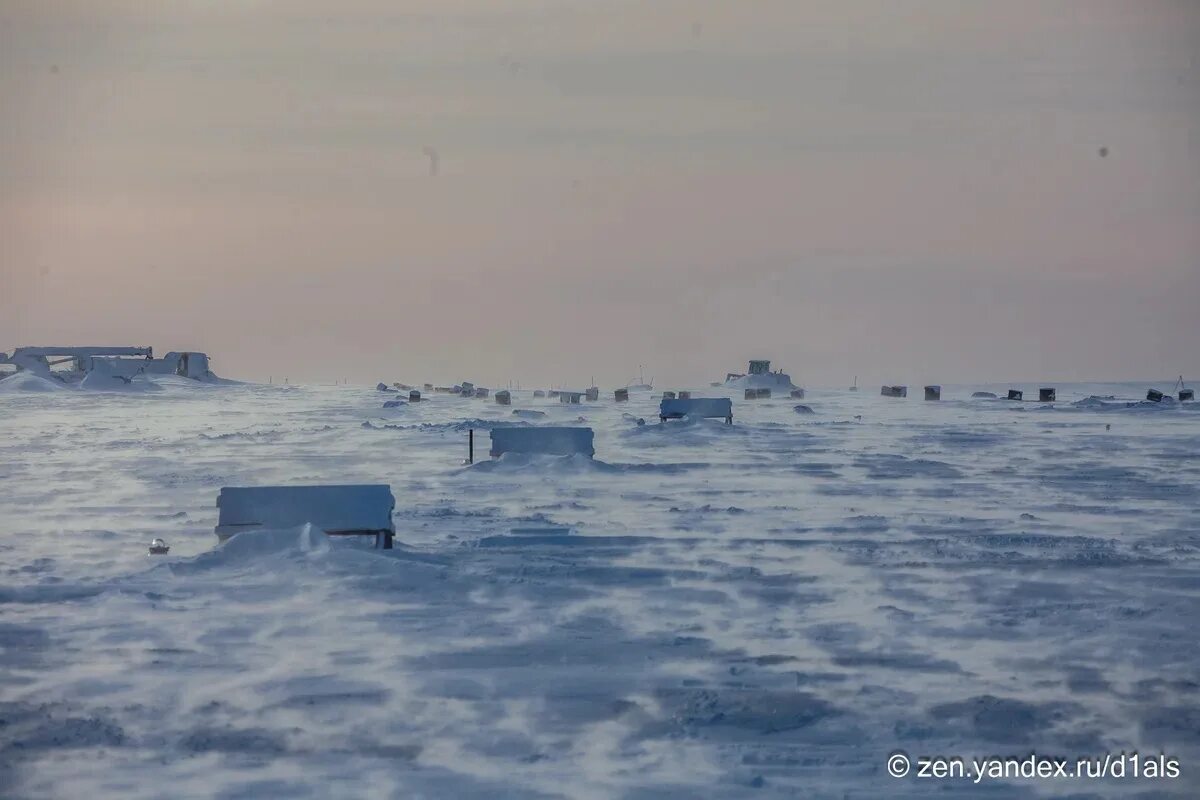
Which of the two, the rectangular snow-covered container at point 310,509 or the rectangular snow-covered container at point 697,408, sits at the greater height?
the rectangular snow-covered container at point 697,408

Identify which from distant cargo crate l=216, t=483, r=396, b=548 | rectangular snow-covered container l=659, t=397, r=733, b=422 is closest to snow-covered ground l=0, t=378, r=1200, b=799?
distant cargo crate l=216, t=483, r=396, b=548

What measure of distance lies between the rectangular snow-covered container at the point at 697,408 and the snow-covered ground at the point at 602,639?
1591cm

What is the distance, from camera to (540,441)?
24.3 m

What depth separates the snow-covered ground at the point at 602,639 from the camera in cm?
703

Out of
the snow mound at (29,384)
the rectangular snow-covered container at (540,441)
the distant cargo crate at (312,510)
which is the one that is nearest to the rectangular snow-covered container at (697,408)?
the rectangular snow-covered container at (540,441)

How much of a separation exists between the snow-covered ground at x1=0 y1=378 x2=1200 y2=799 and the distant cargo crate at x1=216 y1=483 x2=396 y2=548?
0.33 meters

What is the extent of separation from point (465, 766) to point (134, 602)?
5327 mm

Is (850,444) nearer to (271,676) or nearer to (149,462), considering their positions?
(149,462)

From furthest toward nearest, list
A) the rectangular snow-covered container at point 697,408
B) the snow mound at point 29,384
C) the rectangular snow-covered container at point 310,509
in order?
1. the snow mound at point 29,384
2. the rectangular snow-covered container at point 697,408
3. the rectangular snow-covered container at point 310,509

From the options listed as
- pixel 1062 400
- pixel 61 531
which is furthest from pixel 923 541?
pixel 1062 400

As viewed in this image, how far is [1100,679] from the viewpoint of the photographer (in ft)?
28.6

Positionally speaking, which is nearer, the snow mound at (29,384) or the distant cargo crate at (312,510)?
the distant cargo crate at (312,510)

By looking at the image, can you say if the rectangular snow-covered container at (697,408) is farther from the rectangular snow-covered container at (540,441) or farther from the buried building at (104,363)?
the buried building at (104,363)

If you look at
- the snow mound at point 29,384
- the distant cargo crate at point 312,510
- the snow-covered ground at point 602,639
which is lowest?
the snow-covered ground at point 602,639
